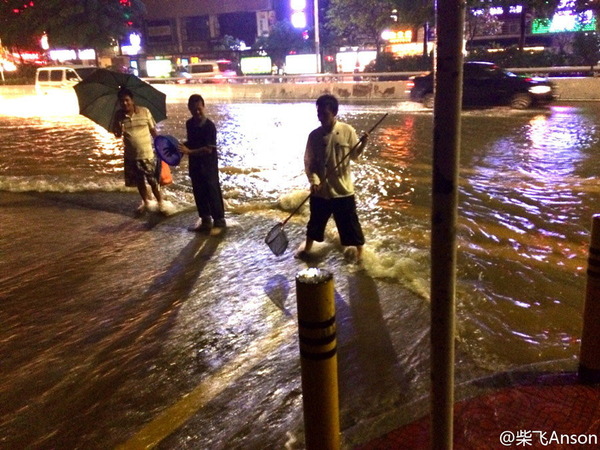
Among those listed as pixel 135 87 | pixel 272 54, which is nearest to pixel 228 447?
pixel 135 87

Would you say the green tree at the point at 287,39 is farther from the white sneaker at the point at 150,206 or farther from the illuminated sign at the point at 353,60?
the white sneaker at the point at 150,206

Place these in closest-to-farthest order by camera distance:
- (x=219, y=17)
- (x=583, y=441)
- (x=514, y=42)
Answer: (x=583, y=441)
(x=514, y=42)
(x=219, y=17)

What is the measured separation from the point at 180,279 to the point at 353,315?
1915 millimetres

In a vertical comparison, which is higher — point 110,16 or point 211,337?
point 110,16

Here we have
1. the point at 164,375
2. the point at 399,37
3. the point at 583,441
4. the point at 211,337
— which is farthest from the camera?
the point at 399,37

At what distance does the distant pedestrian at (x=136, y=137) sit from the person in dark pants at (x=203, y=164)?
914 millimetres

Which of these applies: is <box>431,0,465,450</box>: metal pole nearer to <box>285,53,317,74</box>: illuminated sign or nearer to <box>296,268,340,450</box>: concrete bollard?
<box>296,268,340,450</box>: concrete bollard

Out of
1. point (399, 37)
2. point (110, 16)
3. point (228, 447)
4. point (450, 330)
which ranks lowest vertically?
point (228, 447)

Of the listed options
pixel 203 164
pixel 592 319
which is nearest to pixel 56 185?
pixel 203 164

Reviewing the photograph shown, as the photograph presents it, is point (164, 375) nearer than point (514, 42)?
Yes

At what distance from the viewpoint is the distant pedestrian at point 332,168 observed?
4949mm

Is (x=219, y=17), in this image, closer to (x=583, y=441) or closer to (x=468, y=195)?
(x=468, y=195)

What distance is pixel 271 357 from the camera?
404cm

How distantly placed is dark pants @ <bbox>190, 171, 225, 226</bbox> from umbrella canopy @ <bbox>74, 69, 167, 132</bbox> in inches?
60.7
